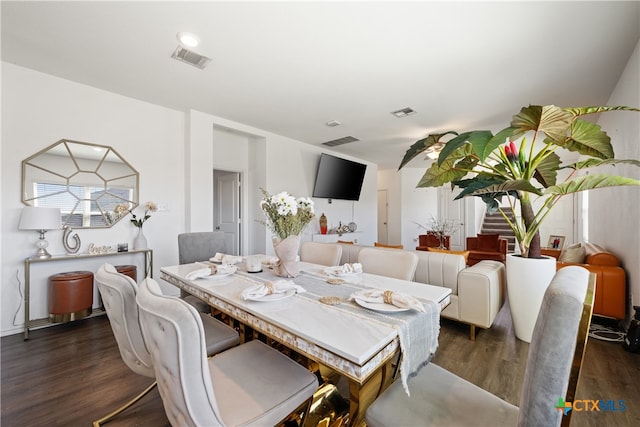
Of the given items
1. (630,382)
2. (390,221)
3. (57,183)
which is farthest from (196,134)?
(390,221)

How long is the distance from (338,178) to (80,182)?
14.0 ft

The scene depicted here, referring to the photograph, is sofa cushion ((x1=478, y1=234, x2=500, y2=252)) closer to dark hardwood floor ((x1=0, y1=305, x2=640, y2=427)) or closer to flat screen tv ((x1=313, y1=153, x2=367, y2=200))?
flat screen tv ((x1=313, y1=153, x2=367, y2=200))

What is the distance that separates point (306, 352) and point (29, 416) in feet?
6.14

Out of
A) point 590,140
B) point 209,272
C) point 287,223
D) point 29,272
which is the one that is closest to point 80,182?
point 29,272

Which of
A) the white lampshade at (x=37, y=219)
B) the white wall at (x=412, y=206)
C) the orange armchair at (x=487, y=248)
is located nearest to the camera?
the white lampshade at (x=37, y=219)

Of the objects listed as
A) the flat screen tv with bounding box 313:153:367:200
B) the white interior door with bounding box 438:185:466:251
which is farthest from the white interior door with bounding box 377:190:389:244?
the flat screen tv with bounding box 313:153:367:200

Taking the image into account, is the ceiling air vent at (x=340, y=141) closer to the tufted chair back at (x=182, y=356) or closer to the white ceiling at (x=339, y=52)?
the white ceiling at (x=339, y=52)

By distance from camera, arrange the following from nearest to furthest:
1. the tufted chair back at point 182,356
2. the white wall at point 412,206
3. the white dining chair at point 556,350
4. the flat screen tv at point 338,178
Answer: the white dining chair at point 556,350 → the tufted chair back at point 182,356 → the flat screen tv at point 338,178 → the white wall at point 412,206

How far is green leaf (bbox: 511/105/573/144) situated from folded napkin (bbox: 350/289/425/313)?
170 centimetres

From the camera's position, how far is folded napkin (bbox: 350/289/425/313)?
1146mm

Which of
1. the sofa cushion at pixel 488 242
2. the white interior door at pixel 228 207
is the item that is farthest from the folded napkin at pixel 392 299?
the sofa cushion at pixel 488 242

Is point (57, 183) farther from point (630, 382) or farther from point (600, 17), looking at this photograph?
point (630, 382)

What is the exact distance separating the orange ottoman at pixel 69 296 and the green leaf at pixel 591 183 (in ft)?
14.2

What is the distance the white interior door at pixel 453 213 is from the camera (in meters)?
7.98
